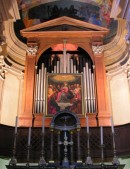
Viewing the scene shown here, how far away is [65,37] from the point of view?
10883 mm

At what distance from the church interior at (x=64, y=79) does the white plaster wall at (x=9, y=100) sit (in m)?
0.03

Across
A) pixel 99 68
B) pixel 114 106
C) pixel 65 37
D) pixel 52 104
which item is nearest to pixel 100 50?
pixel 99 68

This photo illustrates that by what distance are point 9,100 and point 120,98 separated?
397cm

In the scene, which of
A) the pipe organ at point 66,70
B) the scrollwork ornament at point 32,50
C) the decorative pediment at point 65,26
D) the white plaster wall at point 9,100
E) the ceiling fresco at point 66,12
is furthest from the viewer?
the ceiling fresco at point 66,12

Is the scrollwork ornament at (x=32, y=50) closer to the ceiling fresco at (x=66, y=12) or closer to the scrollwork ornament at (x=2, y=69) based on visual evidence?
the scrollwork ornament at (x=2, y=69)

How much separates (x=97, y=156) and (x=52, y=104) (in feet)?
7.31

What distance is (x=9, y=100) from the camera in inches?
401

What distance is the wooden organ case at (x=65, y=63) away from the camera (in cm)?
918

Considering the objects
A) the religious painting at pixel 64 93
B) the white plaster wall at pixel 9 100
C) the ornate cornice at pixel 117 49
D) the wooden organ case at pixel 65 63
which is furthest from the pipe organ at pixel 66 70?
the white plaster wall at pixel 9 100

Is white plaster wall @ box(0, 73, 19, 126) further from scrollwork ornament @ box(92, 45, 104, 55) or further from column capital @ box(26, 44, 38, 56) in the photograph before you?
scrollwork ornament @ box(92, 45, 104, 55)

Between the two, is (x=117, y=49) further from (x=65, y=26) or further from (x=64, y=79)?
(x=64, y=79)

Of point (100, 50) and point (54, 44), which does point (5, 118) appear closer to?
point (54, 44)

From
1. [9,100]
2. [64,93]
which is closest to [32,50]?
[9,100]

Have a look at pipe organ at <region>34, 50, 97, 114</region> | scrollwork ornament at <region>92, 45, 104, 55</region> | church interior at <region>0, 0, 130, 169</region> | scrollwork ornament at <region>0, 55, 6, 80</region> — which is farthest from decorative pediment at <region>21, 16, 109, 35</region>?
scrollwork ornament at <region>0, 55, 6, 80</region>
